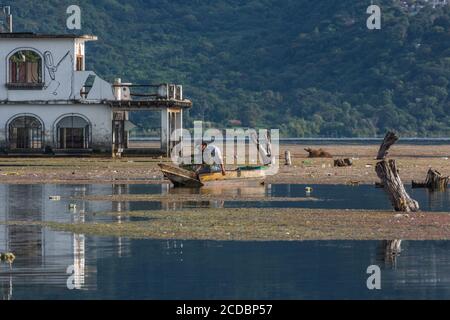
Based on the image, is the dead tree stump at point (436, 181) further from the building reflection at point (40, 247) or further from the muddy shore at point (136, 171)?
the building reflection at point (40, 247)

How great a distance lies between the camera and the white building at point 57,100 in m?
83.1

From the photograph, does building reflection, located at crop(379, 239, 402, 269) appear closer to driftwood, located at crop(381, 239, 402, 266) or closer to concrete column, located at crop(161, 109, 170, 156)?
driftwood, located at crop(381, 239, 402, 266)

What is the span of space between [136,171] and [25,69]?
17953 mm

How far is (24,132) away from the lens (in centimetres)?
8475

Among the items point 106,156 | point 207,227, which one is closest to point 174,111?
Answer: point 106,156

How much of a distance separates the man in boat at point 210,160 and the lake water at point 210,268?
17991mm

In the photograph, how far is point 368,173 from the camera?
220 feet

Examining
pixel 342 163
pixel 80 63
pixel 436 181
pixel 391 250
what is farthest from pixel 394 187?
pixel 80 63

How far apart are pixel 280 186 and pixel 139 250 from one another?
83.6ft

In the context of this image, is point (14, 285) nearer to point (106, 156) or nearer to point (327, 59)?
point (106, 156)

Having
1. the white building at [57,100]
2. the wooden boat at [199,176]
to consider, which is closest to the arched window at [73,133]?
the white building at [57,100]

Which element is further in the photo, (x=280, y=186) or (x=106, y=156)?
(x=106, y=156)

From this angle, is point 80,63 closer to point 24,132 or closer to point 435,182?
point 24,132

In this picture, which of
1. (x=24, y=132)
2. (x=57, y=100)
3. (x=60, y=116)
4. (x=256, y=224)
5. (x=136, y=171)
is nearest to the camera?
(x=256, y=224)
